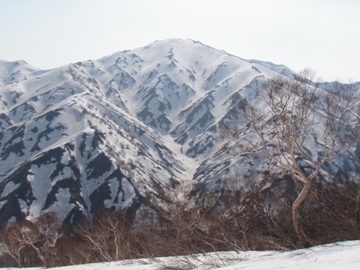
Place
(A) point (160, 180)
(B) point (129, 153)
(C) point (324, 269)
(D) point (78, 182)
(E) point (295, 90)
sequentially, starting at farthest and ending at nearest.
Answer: (B) point (129, 153), (A) point (160, 180), (D) point (78, 182), (E) point (295, 90), (C) point (324, 269)

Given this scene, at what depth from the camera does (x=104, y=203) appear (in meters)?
130

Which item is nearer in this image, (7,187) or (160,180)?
(7,187)

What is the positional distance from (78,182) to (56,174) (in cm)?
1139

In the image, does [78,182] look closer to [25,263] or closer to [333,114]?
[25,263]

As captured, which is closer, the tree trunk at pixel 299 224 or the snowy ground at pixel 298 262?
the snowy ground at pixel 298 262

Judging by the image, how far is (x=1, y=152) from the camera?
187 meters

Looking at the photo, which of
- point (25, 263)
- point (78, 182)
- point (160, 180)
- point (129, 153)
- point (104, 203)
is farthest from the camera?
point (129, 153)

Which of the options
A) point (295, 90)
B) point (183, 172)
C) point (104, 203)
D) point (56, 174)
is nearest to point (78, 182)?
point (56, 174)

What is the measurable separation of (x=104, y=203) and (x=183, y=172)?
70.2 metres

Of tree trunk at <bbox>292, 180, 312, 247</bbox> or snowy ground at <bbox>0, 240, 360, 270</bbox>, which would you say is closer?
snowy ground at <bbox>0, 240, 360, 270</bbox>

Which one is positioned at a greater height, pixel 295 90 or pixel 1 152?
pixel 295 90

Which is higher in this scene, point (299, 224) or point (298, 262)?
point (298, 262)

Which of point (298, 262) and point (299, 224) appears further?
point (299, 224)

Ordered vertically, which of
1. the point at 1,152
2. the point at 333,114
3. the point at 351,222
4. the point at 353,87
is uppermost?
the point at 353,87
